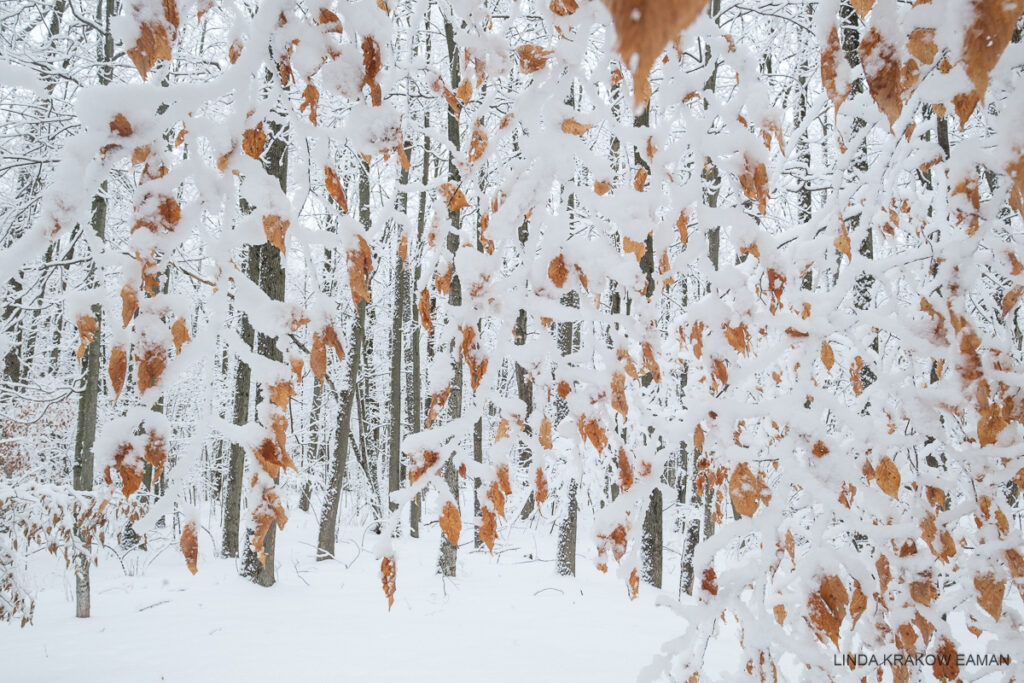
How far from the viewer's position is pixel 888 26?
95cm

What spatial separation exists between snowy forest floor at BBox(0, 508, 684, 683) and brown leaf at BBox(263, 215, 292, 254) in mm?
4072

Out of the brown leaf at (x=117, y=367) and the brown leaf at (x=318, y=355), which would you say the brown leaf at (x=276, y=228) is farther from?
the brown leaf at (x=117, y=367)

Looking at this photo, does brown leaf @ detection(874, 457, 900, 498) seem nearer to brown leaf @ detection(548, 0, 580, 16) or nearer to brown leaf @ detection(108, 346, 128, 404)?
brown leaf @ detection(548, 0, 580, 16)

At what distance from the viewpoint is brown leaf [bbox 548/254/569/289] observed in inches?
51.1

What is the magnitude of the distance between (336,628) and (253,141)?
5379 millimetres

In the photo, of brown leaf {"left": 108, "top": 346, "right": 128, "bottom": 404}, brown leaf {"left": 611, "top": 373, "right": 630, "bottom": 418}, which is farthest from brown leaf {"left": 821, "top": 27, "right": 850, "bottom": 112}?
brown leaf {"left": 108, "top": 346, "right": 128, "bottom": 404}

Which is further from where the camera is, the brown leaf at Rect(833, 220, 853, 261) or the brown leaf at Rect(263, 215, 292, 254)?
the brown leaf at Rect(833, 220, 853, 261)

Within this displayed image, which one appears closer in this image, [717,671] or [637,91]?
[637,91]

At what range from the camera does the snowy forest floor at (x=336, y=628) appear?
172 inches

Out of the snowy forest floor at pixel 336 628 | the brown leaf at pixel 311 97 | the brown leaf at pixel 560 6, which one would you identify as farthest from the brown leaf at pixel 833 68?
the snowy forest floor at pixel 336 628

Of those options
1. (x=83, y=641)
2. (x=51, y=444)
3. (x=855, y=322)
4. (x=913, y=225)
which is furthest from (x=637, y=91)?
(x=51, y=444)

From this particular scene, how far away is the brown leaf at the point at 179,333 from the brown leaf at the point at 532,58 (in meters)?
0.92

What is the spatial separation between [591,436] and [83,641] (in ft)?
19.3

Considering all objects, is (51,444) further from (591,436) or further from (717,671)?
(591,436)
